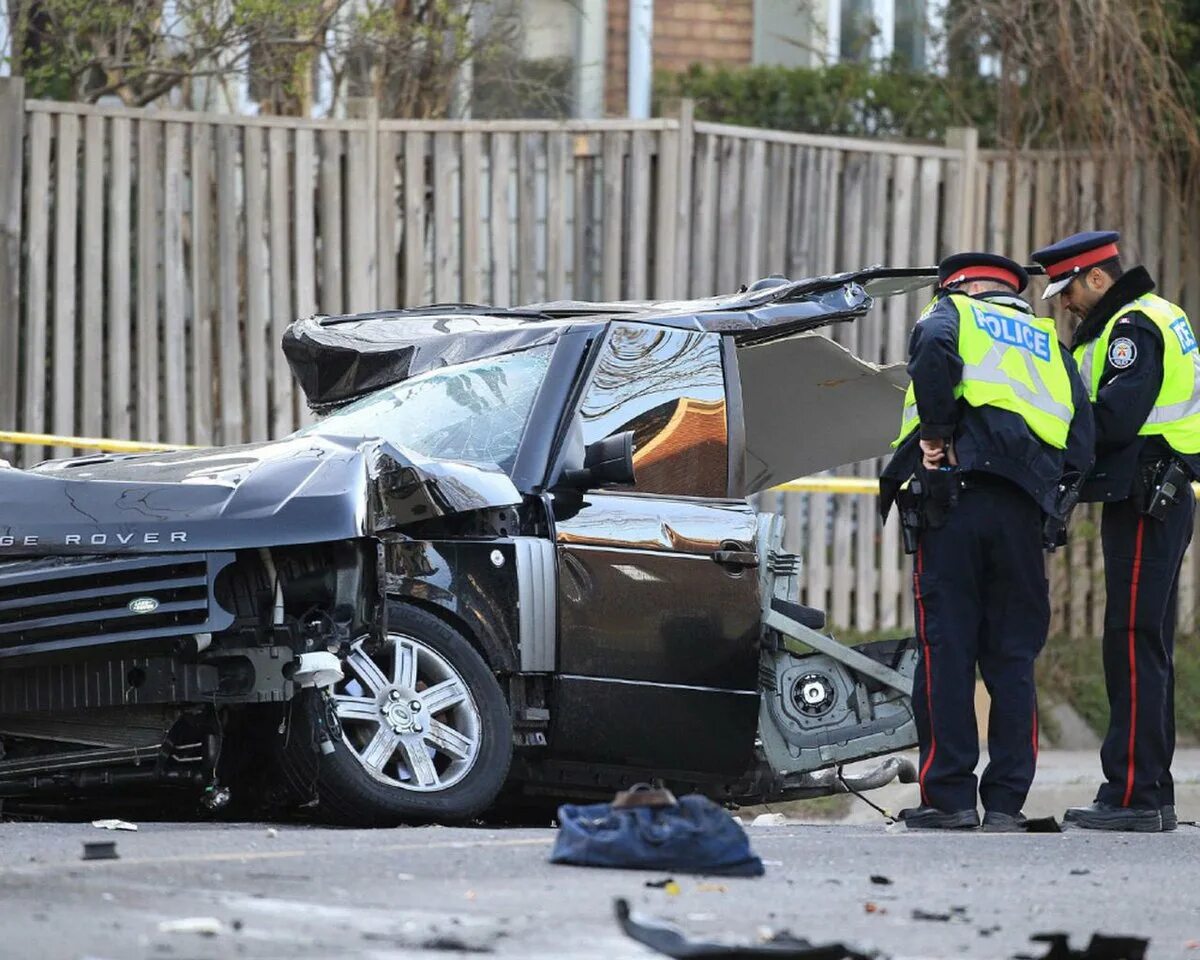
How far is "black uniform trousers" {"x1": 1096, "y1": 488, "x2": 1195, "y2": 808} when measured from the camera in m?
7.55

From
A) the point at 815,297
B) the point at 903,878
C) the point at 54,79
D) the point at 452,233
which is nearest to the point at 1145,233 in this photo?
the point at 452,233

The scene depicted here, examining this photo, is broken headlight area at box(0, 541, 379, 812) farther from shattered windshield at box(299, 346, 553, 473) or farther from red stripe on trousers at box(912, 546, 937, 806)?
red stripe on trousers at box(912, 546, 937, 806)

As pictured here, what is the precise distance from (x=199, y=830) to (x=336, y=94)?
22.5ft

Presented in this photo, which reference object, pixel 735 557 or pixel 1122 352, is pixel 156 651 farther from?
pixel 1122 352

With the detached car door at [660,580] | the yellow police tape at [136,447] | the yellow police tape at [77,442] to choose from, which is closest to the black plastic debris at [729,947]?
the detached car door at [660,580]

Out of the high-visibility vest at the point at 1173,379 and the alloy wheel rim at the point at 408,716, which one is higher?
the high-visibility vest at the point at 1173,379

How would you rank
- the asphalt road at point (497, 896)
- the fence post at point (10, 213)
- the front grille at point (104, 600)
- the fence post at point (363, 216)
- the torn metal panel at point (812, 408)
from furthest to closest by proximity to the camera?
the fence post at point (363, 216)
the fence post at point (10, 213)
the torn metal panel at point (812, 408)
the front grille at point (104, 600)
the asphalt road at point (497, 896)

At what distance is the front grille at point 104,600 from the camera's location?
6074 mm

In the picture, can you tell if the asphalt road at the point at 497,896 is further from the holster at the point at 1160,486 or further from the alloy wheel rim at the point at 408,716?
the holster at the point at 1160,486

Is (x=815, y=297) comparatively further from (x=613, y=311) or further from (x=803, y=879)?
(x=803, y=879)

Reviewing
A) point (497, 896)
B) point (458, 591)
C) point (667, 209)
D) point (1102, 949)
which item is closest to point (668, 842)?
point (497, 896)

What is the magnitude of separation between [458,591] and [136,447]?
13.0ft

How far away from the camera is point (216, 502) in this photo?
623cm

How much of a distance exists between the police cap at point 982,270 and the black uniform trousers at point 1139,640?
0.82m
